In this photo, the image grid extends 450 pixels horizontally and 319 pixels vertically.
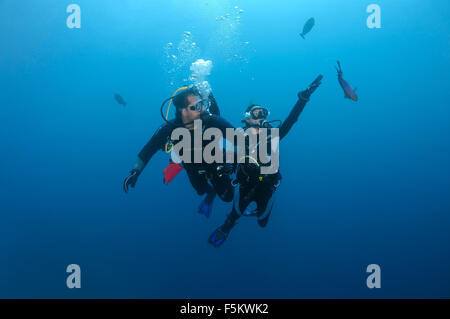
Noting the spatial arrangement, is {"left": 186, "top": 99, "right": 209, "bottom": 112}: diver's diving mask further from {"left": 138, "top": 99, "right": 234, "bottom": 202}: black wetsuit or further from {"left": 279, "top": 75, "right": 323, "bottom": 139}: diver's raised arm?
{"left": 279, "top": 75, "right": 323, "bottom": 139}: diver's raised arm

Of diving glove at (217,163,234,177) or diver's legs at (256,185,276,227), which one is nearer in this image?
diving glove at (217,163,234,177)

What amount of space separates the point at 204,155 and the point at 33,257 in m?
9.11

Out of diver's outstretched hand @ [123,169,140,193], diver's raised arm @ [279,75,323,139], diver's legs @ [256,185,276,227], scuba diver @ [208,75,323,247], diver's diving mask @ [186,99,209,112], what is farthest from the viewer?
diver's legs @ [256,185,276,227]

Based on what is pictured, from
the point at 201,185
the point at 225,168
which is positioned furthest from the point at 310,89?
the point at 201,185

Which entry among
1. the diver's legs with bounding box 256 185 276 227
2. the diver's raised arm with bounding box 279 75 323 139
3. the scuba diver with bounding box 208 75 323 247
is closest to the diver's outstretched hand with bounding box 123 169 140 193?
the scuba diver with bounding box 208 75 323 247

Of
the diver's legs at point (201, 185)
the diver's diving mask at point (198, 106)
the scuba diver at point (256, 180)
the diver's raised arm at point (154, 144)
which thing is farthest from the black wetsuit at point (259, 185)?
the diver's raised arm at point (154, 144)

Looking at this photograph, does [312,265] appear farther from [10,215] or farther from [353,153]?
[10,215]

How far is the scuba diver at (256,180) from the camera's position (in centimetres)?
282

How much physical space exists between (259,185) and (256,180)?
126 millimetres

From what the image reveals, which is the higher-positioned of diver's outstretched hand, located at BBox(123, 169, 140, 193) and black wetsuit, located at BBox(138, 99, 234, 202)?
black wetsuit, located at BBox(138, 99, 234, 202)

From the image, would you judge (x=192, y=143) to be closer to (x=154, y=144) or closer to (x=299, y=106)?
(x=154, y=144)

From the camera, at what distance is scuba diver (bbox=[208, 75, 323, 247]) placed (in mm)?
2824

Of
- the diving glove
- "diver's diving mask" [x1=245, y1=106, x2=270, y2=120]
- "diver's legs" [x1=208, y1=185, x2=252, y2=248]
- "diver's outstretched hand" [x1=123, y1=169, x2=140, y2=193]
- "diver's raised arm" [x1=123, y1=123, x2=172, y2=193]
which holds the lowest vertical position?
"diver's legs" [x1=208, y1=185, x2=252, y2=248]

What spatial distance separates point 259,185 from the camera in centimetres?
297
